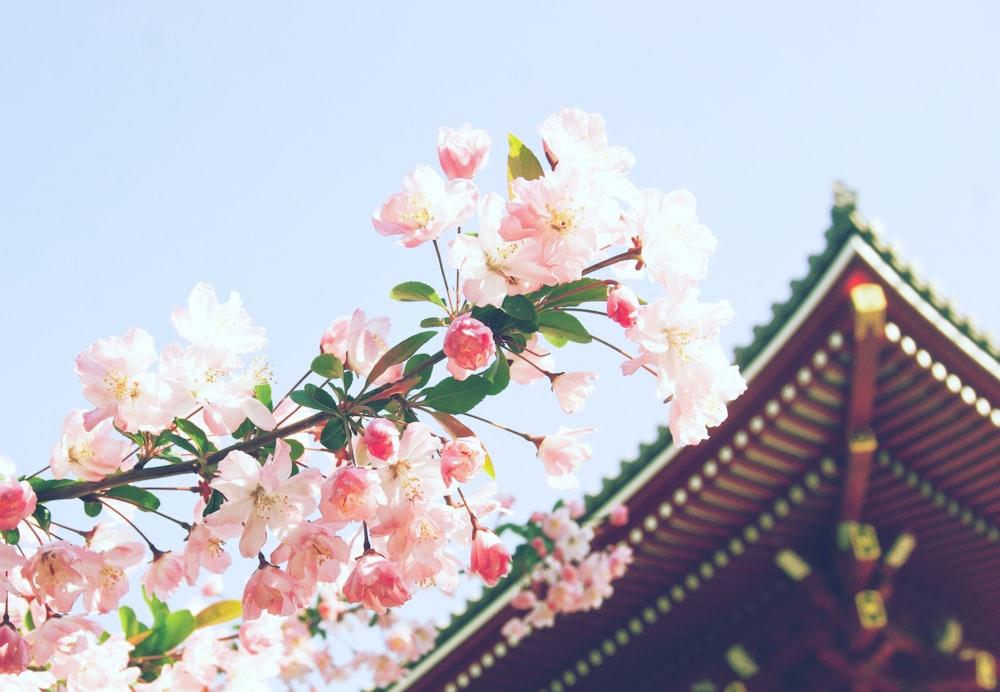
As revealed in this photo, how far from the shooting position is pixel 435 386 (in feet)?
4.90

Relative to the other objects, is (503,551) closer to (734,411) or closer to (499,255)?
(499,255)

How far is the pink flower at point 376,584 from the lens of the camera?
1479 millimetres

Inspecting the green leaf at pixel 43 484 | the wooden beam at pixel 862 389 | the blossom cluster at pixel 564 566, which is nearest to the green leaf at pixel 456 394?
the green leaf at pixel 43 484

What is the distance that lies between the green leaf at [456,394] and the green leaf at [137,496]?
520 mm

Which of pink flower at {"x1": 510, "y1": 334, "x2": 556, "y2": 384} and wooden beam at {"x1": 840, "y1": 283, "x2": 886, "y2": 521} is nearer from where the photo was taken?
pink flower at {"x1": 510, "y1": 334, "x2": 556, "y2": 384}

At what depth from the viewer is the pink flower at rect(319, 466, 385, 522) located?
4.57 ft

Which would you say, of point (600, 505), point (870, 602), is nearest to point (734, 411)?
point (600, 505)

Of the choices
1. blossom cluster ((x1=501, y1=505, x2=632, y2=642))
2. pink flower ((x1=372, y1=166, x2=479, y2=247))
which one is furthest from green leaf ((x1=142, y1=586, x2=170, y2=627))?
blossom cluster ((x1=501, y1=505, x2=632, y2=642))

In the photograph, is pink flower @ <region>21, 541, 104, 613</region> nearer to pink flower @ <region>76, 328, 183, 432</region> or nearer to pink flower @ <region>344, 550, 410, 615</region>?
pink flower @ <region>76, 328, 183, 432</region>

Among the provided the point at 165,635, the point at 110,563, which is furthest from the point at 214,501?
the point at 165,635

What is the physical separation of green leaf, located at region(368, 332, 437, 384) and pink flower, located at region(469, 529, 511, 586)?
0.33 meters

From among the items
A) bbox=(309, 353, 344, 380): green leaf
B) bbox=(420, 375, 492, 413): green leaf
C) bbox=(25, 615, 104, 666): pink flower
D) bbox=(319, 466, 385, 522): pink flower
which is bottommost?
bbox=(25, 615, 104, 666): pink flower

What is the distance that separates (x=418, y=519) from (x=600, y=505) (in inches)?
165

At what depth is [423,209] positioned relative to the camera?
1492mm
